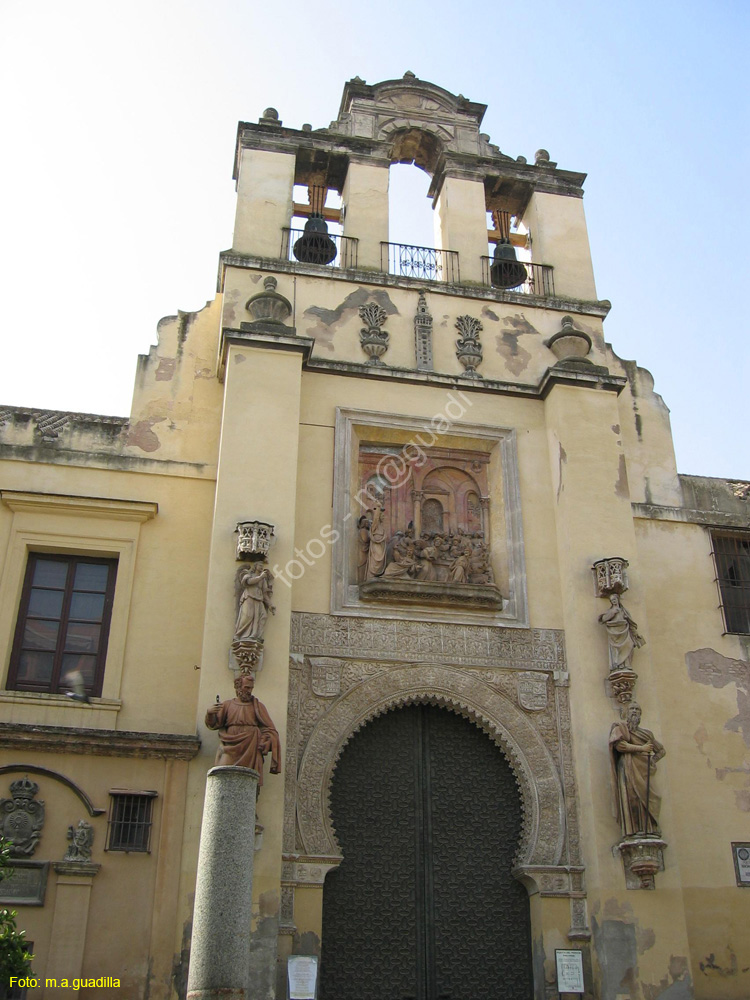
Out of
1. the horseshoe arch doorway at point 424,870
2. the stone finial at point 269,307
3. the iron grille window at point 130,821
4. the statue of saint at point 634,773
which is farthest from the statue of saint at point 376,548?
the iron grille window at point 130,821

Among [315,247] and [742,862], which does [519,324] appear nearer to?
[315,247]

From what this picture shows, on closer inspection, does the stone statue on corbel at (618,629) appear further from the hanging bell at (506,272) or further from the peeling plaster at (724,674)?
the hanging bell at (506,272)

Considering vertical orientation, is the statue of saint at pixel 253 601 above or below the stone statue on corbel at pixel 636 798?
above

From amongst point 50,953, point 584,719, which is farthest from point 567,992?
point 50,953

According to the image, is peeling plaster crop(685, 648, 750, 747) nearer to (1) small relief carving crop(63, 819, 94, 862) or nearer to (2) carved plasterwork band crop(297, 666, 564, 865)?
(2) carved plasterwork band crop(297, 666, 564, 865)

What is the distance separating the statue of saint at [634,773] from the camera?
10797 millimetres

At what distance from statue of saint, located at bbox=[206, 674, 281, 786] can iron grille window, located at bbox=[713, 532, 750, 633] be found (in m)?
6.47

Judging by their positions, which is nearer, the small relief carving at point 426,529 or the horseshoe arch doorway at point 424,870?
the horseshoe arch doorway at point 424,870

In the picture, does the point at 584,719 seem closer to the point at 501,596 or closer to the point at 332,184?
the point at 501,596

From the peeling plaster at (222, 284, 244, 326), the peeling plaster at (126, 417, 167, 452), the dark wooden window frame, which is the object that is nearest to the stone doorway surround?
the dark wooden window frame

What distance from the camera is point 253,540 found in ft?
37.4

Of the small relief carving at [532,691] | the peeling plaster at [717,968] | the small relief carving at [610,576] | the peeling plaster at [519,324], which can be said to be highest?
the peeling plaster at [519,324]

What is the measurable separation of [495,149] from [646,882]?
1140 centimetres

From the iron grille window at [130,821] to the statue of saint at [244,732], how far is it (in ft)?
3.58
